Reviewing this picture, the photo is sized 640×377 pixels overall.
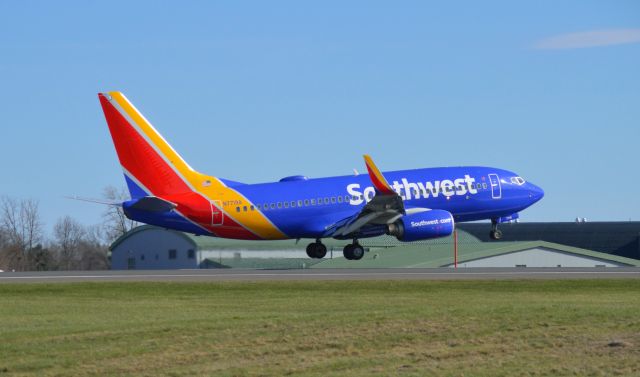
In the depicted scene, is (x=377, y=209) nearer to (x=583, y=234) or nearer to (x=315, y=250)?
(x=315, y=250)

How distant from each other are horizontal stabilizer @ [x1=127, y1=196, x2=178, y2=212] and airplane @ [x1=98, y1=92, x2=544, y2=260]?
4cm

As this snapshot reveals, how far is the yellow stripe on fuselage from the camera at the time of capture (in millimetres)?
58562

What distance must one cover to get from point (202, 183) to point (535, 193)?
1891 centimetres

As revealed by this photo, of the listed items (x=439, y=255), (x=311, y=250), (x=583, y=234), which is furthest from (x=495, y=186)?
(x=583, y=234)

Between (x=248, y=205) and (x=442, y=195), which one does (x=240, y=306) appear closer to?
(x=248, y=205)

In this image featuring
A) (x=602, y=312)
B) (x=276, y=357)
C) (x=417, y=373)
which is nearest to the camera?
(x=417, y=373)

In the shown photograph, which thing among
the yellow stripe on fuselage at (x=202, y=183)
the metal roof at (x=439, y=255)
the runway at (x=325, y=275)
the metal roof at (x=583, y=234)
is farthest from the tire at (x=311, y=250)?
the metal roof at (x=583, y=234)

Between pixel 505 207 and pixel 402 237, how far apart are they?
335 inches

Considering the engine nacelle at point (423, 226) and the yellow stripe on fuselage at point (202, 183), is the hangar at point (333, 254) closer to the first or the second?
the engine nacelle at point (423, 226)

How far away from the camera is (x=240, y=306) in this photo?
120ft

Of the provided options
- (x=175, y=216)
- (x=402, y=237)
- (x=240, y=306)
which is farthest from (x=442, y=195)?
(x=240, y=306)

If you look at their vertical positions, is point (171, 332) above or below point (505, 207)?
below

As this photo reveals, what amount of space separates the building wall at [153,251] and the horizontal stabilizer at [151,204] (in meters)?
40.6

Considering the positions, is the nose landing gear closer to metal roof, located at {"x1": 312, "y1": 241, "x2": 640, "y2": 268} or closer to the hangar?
the hangar
